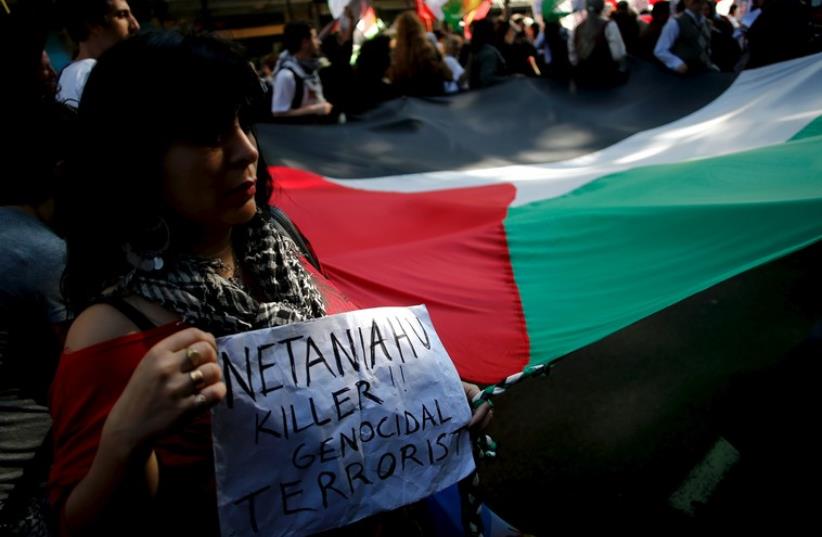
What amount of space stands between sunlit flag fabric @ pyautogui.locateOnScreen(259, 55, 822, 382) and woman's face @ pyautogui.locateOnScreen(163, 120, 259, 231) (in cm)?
96

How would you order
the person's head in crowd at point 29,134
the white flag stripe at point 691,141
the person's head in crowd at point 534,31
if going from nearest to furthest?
the person's head in crowd at point 29,134
the white flag stripe at point 691,141
the person's head in crowd at point 534,31

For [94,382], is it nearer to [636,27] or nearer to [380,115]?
[380,115]

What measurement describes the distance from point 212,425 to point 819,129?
11.2 ft

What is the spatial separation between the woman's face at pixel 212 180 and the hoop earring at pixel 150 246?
0.04 m

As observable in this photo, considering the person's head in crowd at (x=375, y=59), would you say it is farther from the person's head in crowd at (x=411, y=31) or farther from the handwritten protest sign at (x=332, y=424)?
the handwritten protest sign at (x=332, y=424)

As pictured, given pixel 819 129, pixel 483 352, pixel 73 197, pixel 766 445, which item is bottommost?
pixel 766 445

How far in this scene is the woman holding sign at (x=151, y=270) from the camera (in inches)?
32.6

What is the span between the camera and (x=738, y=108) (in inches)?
157

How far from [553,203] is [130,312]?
2048 mm

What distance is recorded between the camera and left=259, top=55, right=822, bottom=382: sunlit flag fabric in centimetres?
187

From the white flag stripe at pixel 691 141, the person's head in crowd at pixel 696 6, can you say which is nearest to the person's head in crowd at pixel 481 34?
the person's head in crowd at pixel 696 6

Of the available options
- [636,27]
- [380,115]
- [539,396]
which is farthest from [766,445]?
[636,27]

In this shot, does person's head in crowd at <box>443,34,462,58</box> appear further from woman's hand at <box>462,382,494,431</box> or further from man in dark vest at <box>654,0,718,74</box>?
woman's hand at <box>462,382,494,431</box>

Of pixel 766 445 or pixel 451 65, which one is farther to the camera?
pixel 451 65
